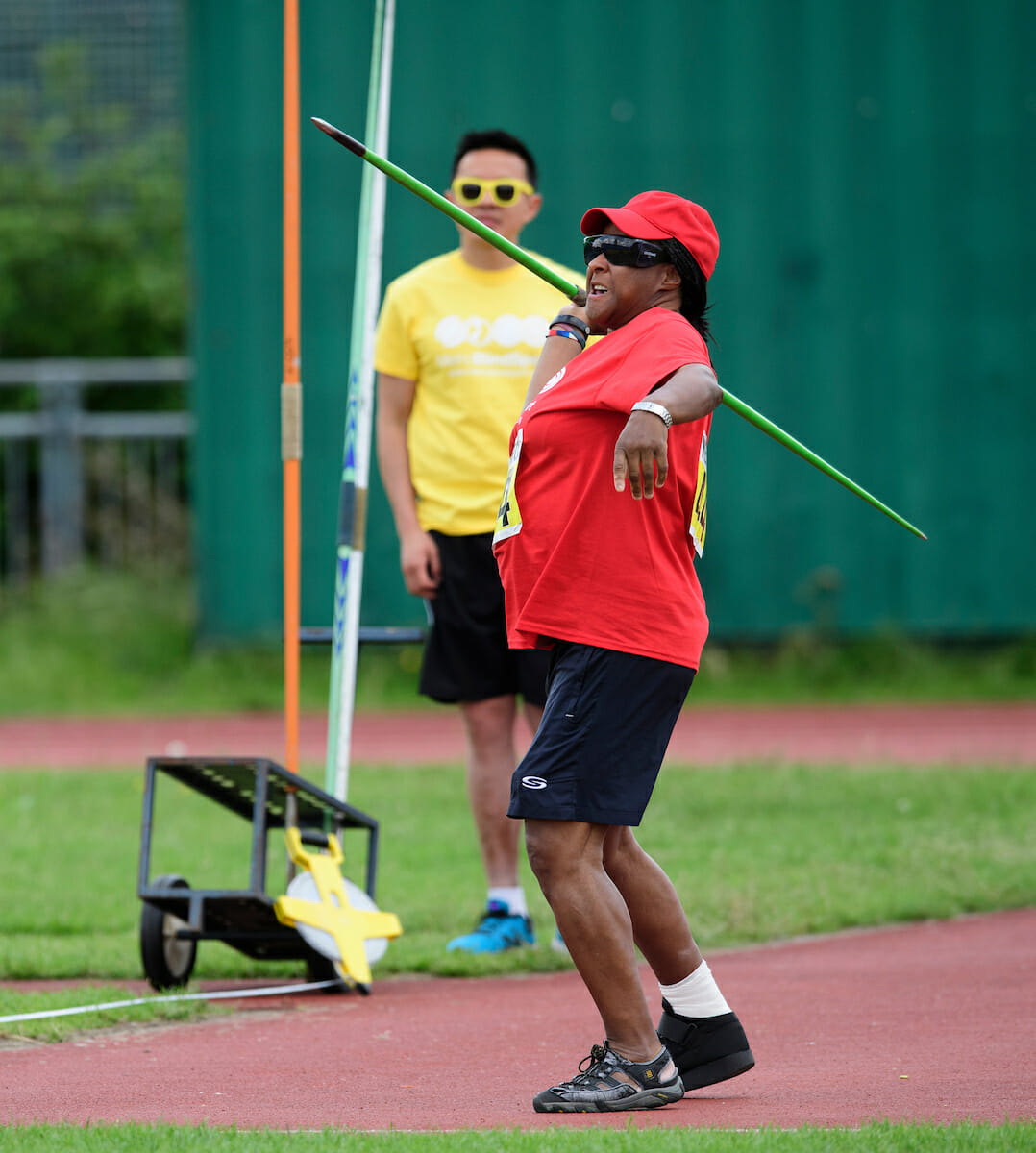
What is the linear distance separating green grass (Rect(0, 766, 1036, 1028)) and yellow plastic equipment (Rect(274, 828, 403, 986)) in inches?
13.7

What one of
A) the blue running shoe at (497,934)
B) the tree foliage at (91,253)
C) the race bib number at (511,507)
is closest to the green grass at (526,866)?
the blue running shoe at (497,934)

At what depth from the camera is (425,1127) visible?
3629mm

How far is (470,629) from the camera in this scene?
18.6 feet

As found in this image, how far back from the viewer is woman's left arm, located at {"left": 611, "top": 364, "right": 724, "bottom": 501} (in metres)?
3.51

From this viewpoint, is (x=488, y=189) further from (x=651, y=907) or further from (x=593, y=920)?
(x=593, y=920)

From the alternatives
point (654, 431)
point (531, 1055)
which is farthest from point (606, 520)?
point (531, 1055)

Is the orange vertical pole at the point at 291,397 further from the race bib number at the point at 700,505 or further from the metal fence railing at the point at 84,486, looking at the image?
the metal fence railing at the point at 84,486

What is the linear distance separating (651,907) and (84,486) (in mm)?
12372

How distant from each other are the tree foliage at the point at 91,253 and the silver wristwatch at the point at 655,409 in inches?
704

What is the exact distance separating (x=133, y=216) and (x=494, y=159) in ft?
56.1

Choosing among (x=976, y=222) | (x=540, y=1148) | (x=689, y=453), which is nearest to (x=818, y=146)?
(x=976, y=222)

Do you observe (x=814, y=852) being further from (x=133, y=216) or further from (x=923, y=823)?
(x=133, y=216)

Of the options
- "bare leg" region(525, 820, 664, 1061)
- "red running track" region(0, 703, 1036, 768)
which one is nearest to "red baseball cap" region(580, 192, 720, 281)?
"bare leg" region(525, 820, 664, 1061)

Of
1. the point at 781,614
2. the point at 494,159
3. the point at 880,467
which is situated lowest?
the point at 781,614
